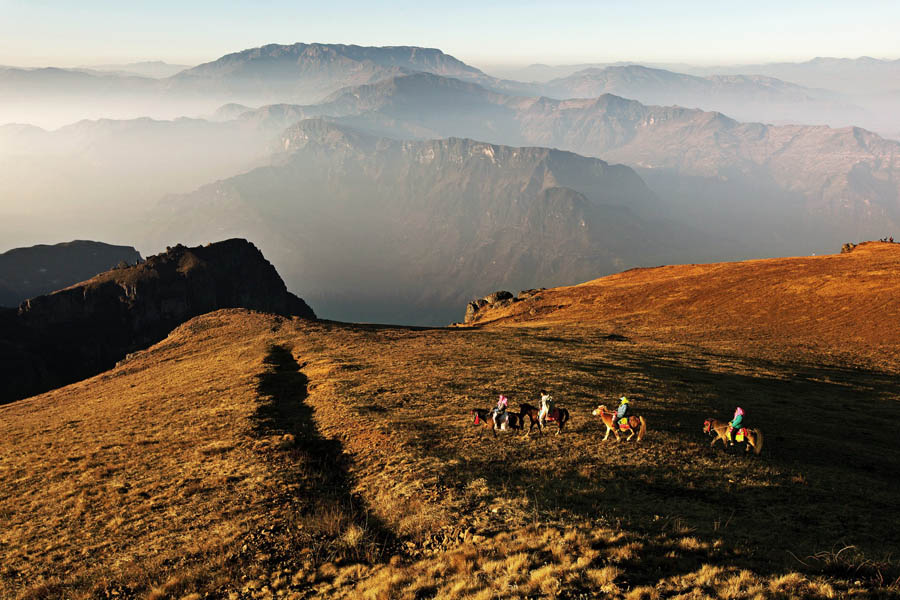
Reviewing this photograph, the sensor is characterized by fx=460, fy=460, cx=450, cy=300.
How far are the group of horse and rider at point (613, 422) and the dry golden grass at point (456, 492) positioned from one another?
0.81m

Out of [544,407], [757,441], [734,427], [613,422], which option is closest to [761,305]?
[757,441]

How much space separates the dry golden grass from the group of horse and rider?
81 cm

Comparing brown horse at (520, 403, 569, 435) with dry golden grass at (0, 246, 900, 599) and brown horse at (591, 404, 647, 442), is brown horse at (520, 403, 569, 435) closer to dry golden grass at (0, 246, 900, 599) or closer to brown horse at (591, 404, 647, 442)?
dry golden grass at (0, 246, 900, 599)

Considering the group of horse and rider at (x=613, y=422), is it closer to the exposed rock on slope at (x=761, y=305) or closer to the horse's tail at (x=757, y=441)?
the horse's tail at (x=757, y=441)

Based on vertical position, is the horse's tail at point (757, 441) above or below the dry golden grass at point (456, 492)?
above

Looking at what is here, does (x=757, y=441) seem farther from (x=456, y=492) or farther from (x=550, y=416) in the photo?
(x=456, y=492)

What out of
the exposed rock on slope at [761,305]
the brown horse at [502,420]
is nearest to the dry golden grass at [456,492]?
the brown horse at [502,420]

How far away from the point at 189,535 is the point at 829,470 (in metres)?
27.8

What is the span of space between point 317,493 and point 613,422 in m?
14.7

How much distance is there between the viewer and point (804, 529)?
15.8m

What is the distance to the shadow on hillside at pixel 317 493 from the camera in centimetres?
1605

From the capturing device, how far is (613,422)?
23297mm

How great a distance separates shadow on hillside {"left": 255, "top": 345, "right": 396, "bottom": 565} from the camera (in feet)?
52.6

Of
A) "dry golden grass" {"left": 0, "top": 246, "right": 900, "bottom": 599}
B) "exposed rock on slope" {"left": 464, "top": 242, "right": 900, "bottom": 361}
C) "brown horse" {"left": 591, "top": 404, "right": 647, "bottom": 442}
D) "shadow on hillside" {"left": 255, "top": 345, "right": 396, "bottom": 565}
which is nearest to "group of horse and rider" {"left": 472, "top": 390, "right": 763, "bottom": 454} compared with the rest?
"brown horse" {"left": 591, "top": 404, "right": 647, "bottom": 442}
